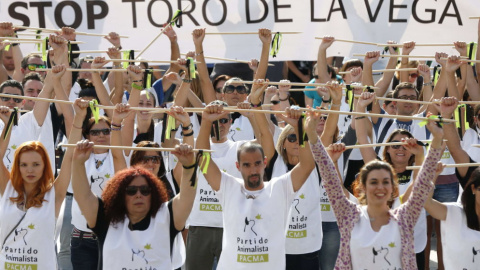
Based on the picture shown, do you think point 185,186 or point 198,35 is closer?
point 185,186

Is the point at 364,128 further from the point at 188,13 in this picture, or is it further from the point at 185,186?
the point at 188,13

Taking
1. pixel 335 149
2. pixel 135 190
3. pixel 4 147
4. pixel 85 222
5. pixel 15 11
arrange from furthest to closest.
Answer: pixel 15 11 < pixel 85 222 < pixel 4 147 < pixel 335 149 < pixel 135 190

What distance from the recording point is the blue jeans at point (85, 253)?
7492 mm

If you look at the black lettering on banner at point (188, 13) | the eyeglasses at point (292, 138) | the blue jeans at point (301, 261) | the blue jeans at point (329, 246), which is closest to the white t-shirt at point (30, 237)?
the blue jeans at point (301, 261)

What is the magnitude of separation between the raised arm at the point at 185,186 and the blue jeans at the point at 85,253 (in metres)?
1.40

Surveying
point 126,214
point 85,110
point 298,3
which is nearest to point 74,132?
point 85,110

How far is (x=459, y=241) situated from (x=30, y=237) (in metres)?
2.99

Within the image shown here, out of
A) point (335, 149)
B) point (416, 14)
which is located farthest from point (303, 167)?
point (416, 14)

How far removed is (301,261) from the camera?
7.45 meters

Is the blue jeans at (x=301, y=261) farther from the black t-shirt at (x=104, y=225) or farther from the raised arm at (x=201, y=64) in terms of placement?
the raised arm at (x=201, y=64)

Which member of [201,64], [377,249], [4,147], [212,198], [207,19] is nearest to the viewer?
[377,249]

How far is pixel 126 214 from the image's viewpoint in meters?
6.34

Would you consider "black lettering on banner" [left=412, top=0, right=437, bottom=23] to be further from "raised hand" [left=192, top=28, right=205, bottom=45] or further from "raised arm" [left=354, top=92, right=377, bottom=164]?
"raised hand" [left=192, top=28, right=205, bottom=45]

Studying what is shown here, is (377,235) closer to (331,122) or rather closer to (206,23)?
(331,122)
